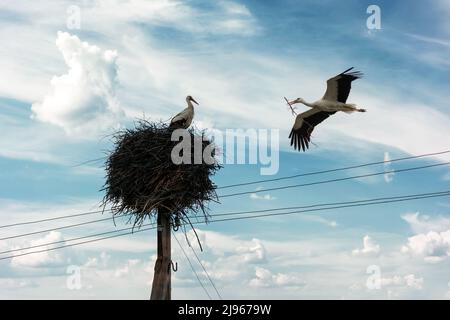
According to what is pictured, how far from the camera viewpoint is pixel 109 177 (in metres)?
10.6

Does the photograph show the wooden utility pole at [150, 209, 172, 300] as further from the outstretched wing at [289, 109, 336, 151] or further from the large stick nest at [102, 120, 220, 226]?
the outstretched wing at [289, 109, 336, 151]

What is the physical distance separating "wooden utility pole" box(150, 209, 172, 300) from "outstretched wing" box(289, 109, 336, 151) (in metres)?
4.08

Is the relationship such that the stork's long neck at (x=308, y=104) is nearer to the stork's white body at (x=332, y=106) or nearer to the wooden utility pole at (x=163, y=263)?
the stork's white body at (x=332, y=106)

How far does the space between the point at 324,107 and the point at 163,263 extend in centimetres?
493

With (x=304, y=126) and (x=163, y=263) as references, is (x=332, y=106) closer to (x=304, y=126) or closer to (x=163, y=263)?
(x=304, y=126)

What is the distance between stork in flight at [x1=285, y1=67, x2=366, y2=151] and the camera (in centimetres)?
1168

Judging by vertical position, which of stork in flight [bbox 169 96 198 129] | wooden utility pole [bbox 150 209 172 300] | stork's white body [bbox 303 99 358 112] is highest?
stork's white body [bbox 303 99 358 112]

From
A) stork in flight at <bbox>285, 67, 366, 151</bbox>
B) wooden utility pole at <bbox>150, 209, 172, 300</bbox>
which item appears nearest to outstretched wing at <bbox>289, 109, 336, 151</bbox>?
stork in flight at <bbox>285, 67, 366, 151</bbox>

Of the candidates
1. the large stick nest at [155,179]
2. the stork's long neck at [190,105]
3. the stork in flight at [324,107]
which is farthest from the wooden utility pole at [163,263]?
the stork in flight at [324,107]

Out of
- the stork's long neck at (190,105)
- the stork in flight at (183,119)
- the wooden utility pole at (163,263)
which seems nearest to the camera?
the wooden utility pole at (163,263)

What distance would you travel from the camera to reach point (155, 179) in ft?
33.1

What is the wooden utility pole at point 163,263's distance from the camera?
32.8 feet

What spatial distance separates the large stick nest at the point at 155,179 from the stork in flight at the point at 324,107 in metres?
2.99
